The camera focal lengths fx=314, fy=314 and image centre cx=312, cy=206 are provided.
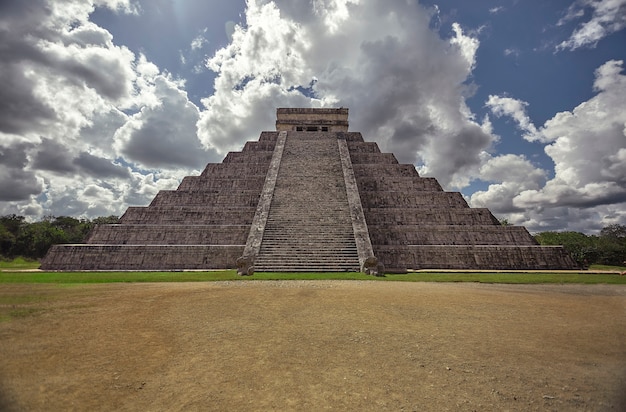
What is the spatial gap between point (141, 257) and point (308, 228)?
844 centimetres

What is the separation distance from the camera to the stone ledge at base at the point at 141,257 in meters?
15.3

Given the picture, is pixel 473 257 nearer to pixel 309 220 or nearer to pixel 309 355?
pixel 309 220

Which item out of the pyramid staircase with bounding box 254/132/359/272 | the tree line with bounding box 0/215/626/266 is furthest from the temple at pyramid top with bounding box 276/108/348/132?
the tree line with bounding box 0/215/626/266

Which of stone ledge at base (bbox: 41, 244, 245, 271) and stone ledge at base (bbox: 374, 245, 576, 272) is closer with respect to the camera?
stone ledge at base (bbox: 41, 244, 245, 271)

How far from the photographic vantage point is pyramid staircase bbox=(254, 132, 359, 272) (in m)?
14.0

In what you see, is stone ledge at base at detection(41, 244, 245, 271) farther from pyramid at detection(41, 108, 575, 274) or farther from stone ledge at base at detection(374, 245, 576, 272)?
stone ledge at base at detection(374, 245, 576, 272)

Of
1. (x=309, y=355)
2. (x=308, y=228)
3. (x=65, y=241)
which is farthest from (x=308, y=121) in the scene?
(x=309, y=355)

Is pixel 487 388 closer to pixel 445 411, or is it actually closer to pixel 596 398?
pixel 445 411

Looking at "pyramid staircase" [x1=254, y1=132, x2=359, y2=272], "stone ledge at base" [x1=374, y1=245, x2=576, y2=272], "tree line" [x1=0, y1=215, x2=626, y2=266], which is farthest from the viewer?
"tree line" [x1=0, y1=215, x2=626, y2=266]

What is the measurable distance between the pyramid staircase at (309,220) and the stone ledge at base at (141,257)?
2449 millimetres

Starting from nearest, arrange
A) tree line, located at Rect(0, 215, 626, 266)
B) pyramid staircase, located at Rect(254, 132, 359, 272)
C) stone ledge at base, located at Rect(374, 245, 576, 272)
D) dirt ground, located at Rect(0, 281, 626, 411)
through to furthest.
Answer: dirt ground, located at Rect(0, 281, 626, 411)
pyramid staircase, located at Rect(254, 132, 359, 272)
stone ledge at base, located at Rect(374, 245, 576, 272)
tree line, located at Rect(0, 215, 626, 266)

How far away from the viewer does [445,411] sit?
111 inches

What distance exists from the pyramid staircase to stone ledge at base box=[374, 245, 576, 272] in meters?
2.56

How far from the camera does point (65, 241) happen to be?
111ft
